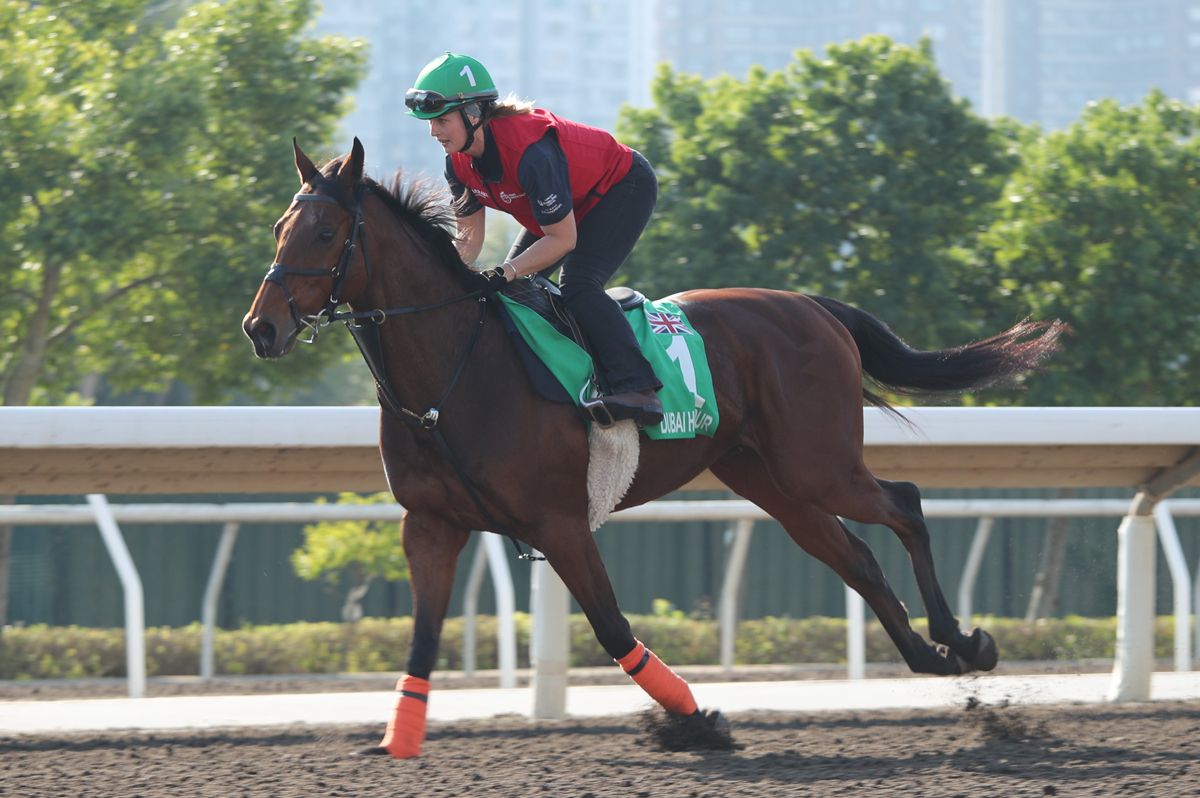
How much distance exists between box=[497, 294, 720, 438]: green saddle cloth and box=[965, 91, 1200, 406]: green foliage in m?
6.31

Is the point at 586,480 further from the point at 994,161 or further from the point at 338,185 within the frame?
the point at 994,161

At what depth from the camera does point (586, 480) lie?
3854mm

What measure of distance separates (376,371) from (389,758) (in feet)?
4.21

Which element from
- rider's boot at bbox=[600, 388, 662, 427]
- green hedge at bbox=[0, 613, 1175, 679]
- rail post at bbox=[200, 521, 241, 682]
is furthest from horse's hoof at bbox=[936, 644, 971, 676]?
rail post at bbox=[200, 521, 241, 682]

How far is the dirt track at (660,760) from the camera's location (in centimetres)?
352

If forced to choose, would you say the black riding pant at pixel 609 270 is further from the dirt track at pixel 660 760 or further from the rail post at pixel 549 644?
the rail post at pixel 549 644

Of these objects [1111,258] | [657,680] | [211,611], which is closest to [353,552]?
[211,611]

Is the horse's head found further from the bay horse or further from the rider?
the rider

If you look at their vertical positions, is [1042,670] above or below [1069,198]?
below

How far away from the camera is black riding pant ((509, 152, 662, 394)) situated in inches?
152

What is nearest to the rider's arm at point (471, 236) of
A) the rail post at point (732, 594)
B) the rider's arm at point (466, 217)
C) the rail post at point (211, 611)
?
the rider's arm at point (466, 217)

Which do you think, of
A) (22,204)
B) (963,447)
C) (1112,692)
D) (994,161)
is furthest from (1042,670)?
(22,204)

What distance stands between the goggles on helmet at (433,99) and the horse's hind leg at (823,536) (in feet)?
5.14

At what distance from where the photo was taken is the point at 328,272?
3.52m
